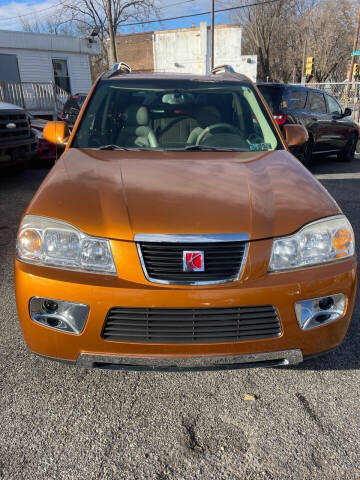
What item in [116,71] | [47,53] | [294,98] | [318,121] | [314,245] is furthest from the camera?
[47,53]

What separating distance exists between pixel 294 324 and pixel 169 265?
0.68m

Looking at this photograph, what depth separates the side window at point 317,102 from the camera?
899cm

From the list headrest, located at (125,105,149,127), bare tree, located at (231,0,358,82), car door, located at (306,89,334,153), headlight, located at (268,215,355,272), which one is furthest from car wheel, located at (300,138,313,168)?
bare tree, located at (231,0,358,82)

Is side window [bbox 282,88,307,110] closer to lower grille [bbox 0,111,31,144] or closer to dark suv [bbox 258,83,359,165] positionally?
dark suv [bbox 258,83,359,165]

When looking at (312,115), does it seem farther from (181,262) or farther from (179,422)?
(179,422)

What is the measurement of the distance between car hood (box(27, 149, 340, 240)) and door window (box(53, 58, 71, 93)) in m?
20.2

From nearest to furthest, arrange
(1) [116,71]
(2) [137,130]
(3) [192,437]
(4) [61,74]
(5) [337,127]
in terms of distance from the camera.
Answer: (3) [192,437]
(2) [137,130]
(1) [116,71]
(5) [337,127]
(4) [61,74]

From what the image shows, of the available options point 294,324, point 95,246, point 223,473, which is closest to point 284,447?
point 223,473

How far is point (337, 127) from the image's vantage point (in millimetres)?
9414

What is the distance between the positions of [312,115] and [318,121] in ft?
0.69

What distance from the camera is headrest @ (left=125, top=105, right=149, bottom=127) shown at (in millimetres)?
3352

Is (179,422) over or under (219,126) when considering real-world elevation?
under

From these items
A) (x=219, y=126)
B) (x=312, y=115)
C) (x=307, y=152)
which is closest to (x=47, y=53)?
(x=312, y=115)

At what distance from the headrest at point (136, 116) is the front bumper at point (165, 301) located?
5.67 feet
